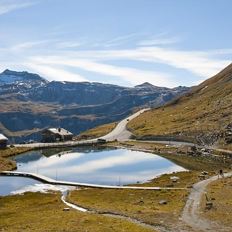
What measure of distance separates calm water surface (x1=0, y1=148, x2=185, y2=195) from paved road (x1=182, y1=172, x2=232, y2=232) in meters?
32.8

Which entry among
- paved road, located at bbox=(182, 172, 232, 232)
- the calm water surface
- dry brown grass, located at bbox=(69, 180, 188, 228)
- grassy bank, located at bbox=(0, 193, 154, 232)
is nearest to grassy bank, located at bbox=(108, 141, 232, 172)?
the calm water surface

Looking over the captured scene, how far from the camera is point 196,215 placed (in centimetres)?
6962

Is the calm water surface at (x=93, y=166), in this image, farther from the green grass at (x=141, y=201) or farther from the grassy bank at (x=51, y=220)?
the grassy bank at (x=51, y=220)

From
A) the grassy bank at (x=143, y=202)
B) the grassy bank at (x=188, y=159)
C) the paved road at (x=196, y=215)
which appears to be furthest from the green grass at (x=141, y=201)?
the grassy bank at (x=188, y=159)

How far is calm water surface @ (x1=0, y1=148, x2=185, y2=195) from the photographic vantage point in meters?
129

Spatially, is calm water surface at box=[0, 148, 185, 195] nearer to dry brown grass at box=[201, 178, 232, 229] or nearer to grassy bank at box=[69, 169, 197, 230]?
grassy bank at box=[69, 169, 197, 230]

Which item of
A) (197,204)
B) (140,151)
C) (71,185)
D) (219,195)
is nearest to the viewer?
(197,204)

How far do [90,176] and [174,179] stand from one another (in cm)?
2809

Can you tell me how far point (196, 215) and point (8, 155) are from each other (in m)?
122

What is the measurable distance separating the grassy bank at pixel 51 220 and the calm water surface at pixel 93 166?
818 inches

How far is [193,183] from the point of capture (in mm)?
109125

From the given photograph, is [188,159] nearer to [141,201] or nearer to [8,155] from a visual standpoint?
[8,155]

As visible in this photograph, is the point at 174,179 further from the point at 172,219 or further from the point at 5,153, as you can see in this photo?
the point at 5,153

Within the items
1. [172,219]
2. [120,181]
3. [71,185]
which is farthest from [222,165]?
[172,219]
